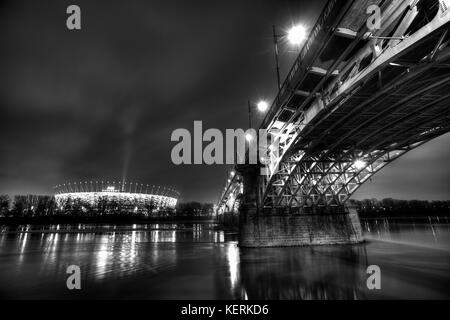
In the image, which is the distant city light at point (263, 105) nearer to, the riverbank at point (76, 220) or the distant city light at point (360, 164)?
the distant city light at point (360, 164)

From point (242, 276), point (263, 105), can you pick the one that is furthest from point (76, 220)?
point (263, 105)

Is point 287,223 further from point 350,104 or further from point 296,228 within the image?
point 350,104

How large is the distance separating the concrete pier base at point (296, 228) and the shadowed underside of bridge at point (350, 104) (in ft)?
0.37

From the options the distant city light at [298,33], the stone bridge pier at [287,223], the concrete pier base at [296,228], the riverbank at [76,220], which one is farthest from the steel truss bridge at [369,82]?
the riverbank at [76,220]

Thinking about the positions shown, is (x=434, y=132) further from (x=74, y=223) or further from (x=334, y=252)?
A: (x=74, y=223)

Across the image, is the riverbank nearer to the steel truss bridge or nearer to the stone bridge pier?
the stone bridge pier

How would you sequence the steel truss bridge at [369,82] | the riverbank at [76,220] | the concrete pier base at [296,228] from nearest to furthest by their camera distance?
the steel truss bridge at [369,82] < the concrete pier base at [296,228] < the riverbank at [76,220]

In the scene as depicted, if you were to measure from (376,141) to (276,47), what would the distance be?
523 inches

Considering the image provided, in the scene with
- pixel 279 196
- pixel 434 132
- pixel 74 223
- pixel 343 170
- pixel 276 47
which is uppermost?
pixel 276 47

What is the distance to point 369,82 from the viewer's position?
12.9 m

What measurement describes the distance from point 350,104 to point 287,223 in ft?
53.4

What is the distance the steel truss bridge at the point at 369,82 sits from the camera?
9094 millimetres

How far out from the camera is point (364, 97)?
1355cm
